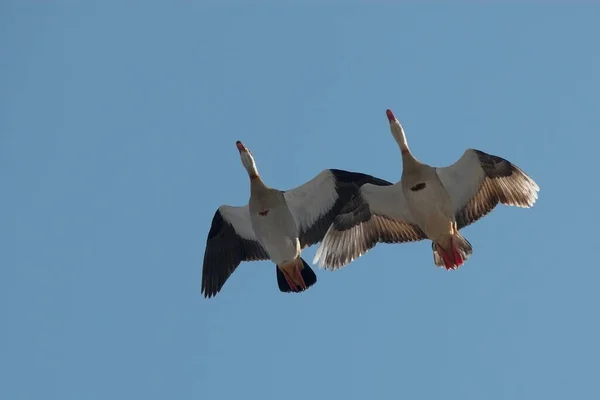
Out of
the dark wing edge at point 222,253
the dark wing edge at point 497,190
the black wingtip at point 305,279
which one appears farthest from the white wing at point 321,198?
the dark wing edge at point 497,190

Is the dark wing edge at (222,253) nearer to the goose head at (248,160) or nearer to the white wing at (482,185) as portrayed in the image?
the goose head at (248,160)

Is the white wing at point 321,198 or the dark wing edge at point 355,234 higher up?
the white wing at point 321,198

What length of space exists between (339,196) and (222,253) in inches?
79.2

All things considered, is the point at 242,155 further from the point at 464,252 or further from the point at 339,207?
the point at 464,252

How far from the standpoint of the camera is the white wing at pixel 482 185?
19391mm

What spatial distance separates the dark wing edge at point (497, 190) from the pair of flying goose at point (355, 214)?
0.6 inches

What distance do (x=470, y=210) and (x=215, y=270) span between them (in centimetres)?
400

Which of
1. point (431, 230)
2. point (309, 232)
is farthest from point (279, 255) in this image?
point (431, 230)

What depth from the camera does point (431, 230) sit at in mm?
19734

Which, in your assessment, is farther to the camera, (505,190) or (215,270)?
(215,270)

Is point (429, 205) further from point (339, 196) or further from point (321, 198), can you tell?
point (321, 198)

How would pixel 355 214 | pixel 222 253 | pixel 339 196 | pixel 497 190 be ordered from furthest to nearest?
pixel 222 253 → pixel 339 196 → pixel 355 214 → pixel 497 190

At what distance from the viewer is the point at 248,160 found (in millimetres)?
20531

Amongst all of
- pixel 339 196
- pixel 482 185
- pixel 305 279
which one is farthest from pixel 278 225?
pixel 482 185
